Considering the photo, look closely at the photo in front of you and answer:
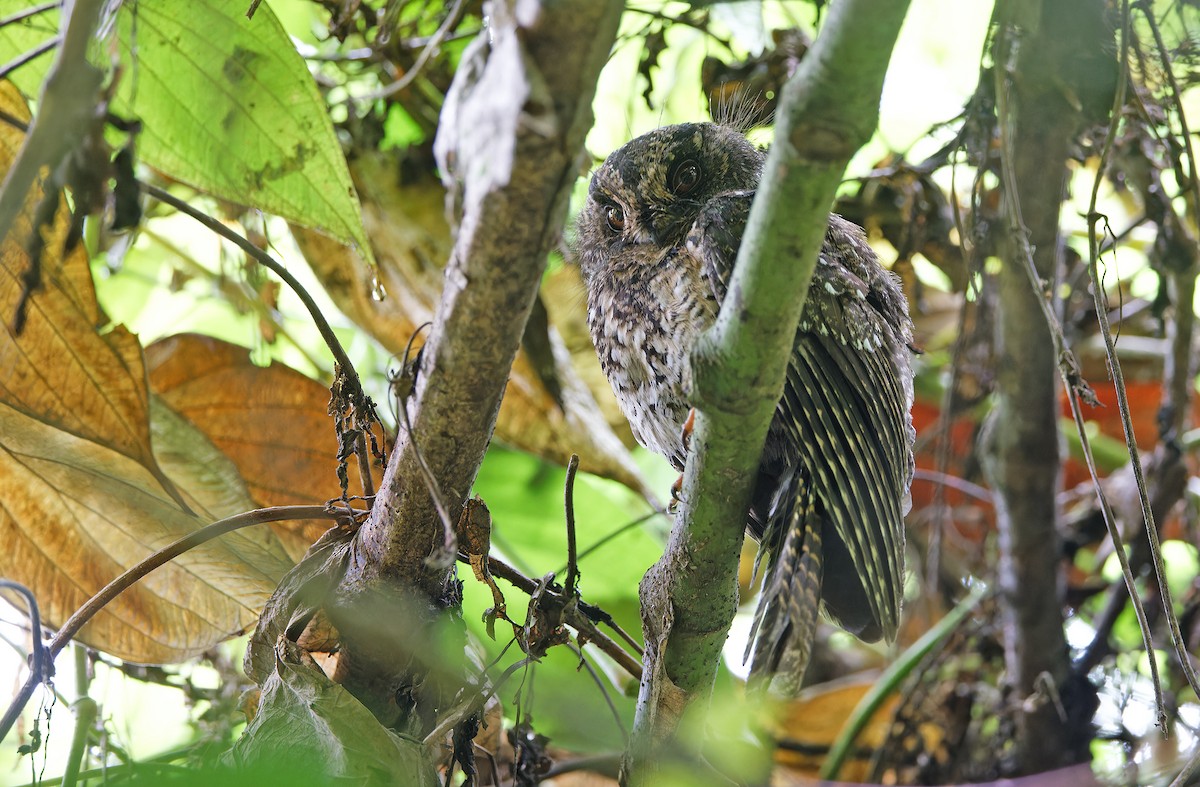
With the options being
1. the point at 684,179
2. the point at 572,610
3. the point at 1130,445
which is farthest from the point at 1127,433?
the point at 684,179

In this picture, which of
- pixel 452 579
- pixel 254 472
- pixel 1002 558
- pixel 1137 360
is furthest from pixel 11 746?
pixel 1137 360

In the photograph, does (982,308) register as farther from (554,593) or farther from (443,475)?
(443,475)

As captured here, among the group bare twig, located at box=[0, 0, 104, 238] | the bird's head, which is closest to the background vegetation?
bare twig, located at box=[0, 0, 104, 238]

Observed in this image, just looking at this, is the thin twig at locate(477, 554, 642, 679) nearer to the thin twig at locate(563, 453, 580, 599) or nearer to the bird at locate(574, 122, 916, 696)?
the thin twig at locate(563, 453, 580, 599)

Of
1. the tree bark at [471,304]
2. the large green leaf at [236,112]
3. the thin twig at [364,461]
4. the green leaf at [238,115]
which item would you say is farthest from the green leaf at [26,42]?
the tree bark at [471,304]

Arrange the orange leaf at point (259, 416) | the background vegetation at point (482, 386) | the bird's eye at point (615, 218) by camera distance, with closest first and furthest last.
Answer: the background vegetation at point (482, 386)
the orange leaf at point (259, 416)
the bird's eye at point (615, 218)

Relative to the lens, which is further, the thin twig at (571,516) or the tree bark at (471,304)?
the thin twig at (571,516)

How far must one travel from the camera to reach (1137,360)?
286cm

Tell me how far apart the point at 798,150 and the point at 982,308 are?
1604 millimetres

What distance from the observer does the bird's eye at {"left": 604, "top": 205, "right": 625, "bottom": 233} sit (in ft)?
6.14

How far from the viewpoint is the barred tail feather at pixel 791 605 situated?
4.20 ft

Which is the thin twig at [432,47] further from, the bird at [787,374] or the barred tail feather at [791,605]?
the barred tail feather at [791,605]

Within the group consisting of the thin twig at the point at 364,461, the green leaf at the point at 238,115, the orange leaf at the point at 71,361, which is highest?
the green leaf at the point at 238,115

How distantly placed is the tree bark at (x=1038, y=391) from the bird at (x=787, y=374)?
0.29 m
